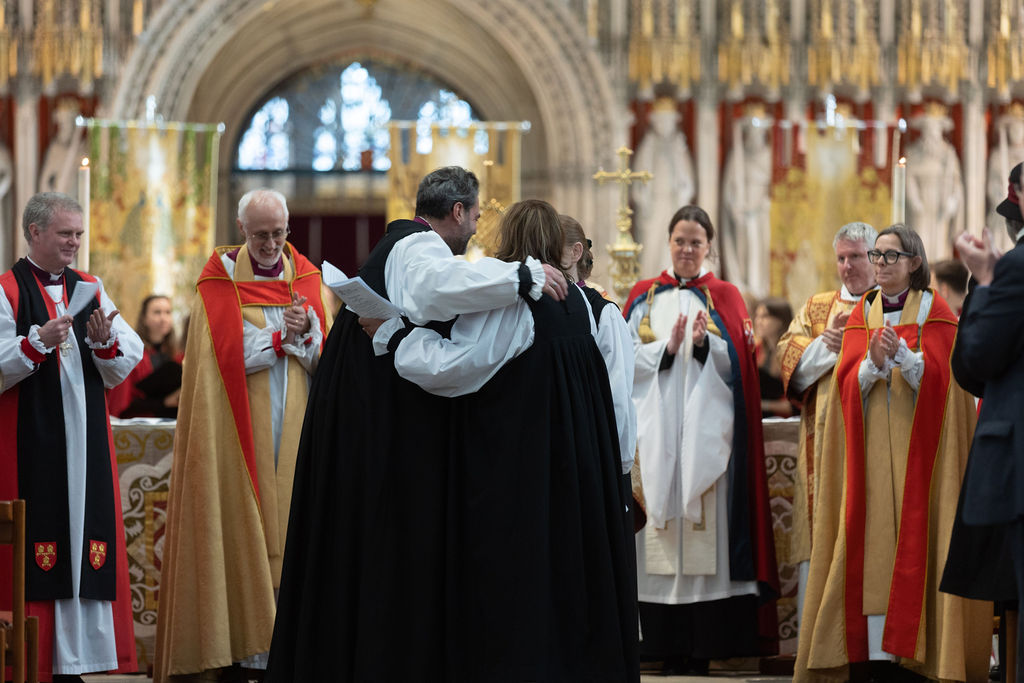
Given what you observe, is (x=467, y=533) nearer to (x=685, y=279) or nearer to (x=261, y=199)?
(x=261, y=199)

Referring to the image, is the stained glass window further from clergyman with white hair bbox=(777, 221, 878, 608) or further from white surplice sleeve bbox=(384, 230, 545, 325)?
white surplice sleeve bbox=(384, 230, 545, 325)

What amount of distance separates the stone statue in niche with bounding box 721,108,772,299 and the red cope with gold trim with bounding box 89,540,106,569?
8465mm

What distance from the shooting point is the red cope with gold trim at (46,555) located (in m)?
4.58

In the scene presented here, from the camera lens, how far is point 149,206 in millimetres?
11836

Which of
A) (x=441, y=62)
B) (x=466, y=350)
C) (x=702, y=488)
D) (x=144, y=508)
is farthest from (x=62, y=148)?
(x=466, y=350)

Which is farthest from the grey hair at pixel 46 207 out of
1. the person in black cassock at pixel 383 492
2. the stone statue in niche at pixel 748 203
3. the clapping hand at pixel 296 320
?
the stone statue in niche at pixel 748 203

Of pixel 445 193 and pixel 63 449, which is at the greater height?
pixel 445 193

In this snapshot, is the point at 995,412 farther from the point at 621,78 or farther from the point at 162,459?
the point at 621,78

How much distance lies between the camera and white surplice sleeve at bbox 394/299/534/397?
3.66 metres

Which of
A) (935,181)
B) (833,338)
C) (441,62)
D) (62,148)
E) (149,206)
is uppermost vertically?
(441,62)

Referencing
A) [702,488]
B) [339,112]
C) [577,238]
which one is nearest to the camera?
[577,238]

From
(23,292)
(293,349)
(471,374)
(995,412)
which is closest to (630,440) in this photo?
(471,374)

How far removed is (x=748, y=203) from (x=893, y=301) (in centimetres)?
767

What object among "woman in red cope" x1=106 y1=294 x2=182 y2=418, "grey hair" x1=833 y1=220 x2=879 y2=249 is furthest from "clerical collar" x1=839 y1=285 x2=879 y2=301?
"woman in red cope" x1=106 y1=294 x2=182 y2=418
